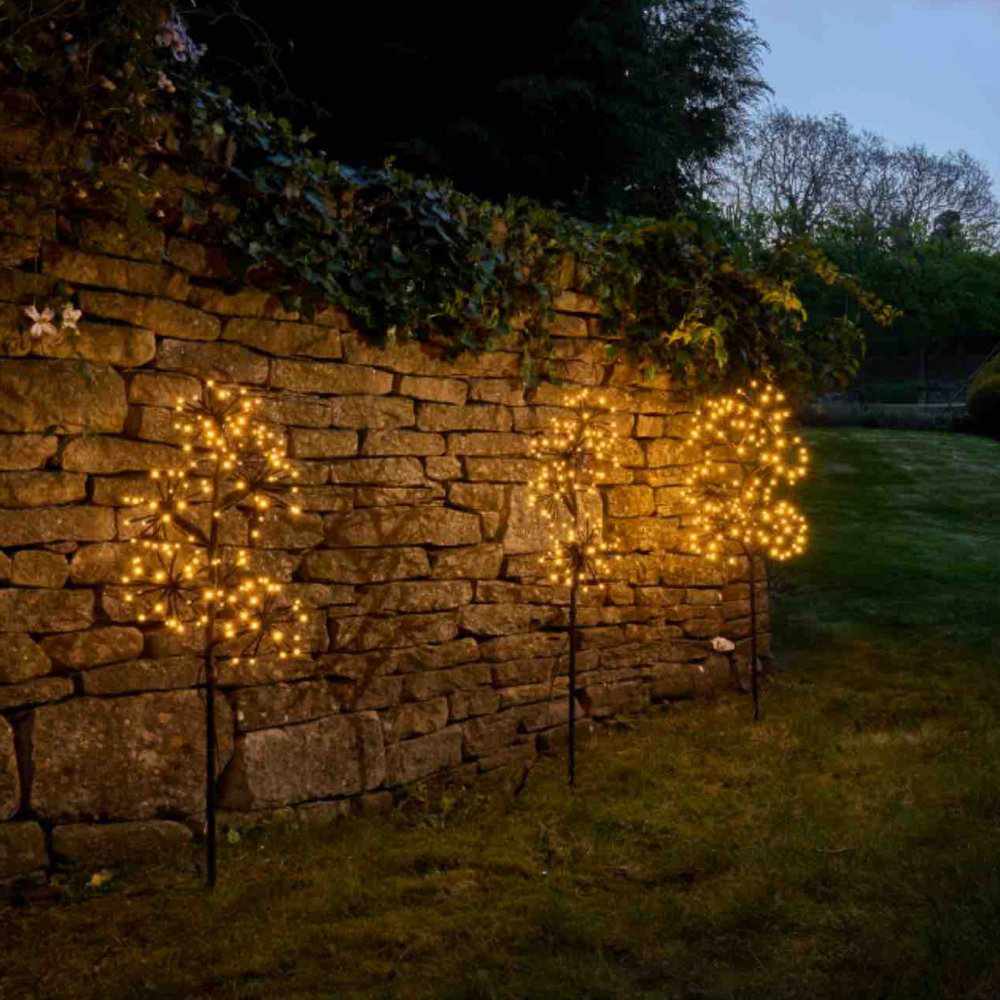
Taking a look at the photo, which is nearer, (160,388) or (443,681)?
(160,388)

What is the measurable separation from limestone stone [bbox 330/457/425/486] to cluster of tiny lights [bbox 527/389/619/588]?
723mm

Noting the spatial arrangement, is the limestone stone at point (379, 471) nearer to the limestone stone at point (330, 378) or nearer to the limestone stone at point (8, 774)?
the limestone stone at point (330, 378)

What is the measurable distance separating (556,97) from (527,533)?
18.6 ft

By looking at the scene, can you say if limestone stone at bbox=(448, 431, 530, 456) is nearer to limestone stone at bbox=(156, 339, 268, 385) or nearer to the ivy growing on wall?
the ivy growing on wall

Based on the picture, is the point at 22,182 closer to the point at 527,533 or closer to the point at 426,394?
the point at 426,394

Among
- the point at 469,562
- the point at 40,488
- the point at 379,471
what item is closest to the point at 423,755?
the point at 469,562

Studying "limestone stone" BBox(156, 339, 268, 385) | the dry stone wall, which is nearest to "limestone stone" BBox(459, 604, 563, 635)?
the dry stone wall

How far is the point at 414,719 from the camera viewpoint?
459 cm

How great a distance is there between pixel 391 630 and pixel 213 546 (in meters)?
1.12

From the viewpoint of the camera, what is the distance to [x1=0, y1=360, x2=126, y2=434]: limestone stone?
3486mm

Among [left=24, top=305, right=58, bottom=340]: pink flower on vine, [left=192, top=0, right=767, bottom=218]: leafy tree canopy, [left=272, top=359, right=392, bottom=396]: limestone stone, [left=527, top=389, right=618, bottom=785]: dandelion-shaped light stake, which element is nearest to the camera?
[left=24, top=305, right=58, bottom=340]: pink flower on vine

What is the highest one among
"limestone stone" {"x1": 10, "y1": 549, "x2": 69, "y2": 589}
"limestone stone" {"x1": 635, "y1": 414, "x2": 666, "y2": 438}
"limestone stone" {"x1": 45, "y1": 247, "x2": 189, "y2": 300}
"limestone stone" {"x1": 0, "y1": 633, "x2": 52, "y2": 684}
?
Result: "limestone stone" {"x1": 45, "y1": 247, "x2": 189, "y2": 300}

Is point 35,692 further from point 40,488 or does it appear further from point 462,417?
point 462,417

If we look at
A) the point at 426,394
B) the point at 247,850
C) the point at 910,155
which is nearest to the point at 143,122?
the point at 426,394
